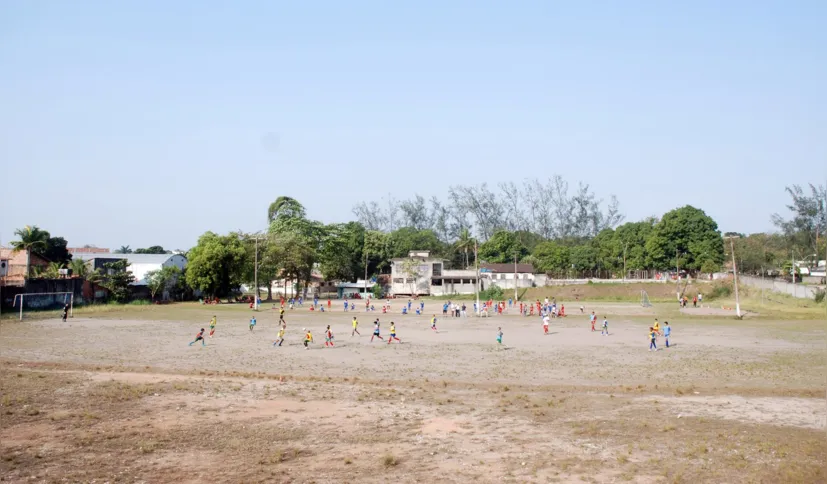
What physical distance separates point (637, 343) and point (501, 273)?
72953 mm

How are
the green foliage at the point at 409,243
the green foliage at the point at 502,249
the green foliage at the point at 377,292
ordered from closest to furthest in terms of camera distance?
1. the green foliage at the point at 377,292
2. the green foliage at the point at 502,249
3. the green foliage at the point at 409,243

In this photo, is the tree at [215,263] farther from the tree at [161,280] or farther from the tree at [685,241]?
the tree at [685,241]

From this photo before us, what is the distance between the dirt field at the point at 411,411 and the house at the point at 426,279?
224 ft

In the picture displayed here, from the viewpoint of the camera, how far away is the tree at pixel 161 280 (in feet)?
270

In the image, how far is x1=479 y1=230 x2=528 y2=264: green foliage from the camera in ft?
433

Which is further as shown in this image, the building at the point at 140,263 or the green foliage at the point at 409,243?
the green foliage at the point at 409,243

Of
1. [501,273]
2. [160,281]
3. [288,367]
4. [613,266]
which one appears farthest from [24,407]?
[613,266]

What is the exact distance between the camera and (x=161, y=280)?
8306 cm

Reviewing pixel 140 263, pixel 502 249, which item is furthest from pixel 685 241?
pixel 140 263

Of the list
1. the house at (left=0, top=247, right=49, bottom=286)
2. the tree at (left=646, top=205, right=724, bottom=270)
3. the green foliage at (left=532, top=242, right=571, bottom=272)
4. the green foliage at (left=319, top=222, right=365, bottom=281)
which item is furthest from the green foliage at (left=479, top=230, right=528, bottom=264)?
the house at (left=0, top=247, right=49, bottom=286)

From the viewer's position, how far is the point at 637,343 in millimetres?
41562

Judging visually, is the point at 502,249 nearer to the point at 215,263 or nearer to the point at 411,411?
→ the point at 215,263

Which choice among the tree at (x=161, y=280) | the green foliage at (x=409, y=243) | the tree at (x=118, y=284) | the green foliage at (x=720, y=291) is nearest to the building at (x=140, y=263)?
the tree at (x=161, y=280)

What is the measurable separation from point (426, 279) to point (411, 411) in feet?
294
